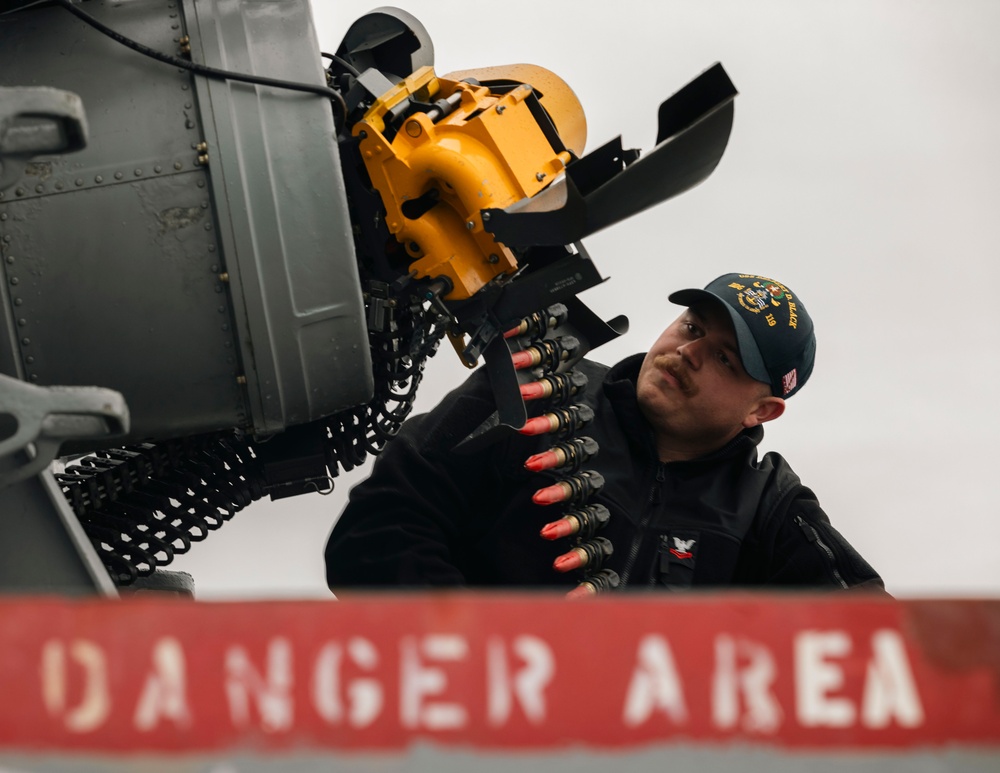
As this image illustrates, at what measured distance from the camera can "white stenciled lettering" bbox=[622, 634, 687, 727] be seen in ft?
3.88

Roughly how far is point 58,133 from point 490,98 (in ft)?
5.01

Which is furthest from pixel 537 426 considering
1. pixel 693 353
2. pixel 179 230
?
pixel 179 230

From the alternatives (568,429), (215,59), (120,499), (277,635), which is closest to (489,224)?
(215,59)

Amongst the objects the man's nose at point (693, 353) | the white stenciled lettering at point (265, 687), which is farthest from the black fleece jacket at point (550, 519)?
the white stenciled lettering at point (265, 687)

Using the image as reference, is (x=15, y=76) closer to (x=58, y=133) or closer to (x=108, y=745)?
(x=58, y=133)

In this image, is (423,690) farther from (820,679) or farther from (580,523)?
(580,523)

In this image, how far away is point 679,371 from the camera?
4.24 metres

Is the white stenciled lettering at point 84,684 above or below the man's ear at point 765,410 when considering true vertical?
above

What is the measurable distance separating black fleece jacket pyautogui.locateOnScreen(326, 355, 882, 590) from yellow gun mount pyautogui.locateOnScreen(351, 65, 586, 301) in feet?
2.12

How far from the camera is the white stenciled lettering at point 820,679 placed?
3.87 feet

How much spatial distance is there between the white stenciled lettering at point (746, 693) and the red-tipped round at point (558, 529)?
265cm

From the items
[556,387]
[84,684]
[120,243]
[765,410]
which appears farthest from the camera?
[765,410]

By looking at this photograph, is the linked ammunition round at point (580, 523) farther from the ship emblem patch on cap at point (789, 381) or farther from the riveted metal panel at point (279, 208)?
the riveted metal panel at point (279, 208)

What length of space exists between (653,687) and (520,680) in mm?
121
